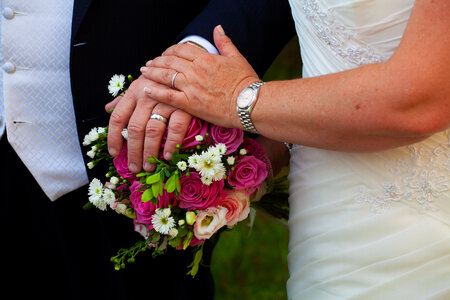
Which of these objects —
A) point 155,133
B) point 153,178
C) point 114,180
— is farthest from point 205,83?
point 114,180

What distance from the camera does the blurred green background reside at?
3289 mm

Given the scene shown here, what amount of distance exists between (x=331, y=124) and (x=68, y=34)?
93cm

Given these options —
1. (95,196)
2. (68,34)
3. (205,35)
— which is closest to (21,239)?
(95,196)

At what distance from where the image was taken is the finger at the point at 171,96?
4.24 ft

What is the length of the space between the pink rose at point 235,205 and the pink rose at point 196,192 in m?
0.07

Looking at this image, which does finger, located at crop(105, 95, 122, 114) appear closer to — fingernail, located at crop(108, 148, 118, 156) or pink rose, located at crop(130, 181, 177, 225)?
fingernail, located at crop(108, 148, 118, 156)

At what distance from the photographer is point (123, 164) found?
4.56 feet

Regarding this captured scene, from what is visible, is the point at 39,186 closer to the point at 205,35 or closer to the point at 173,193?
the point at 173,193

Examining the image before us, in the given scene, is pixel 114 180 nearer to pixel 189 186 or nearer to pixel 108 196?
pixel 108 196

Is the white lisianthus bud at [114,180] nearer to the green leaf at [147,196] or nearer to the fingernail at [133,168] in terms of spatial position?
the fingernail at [133,168]

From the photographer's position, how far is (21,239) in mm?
1662

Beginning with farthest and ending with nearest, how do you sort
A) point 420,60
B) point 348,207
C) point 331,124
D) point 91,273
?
point 91,273, point 348,207, point 331,124, point 420,60

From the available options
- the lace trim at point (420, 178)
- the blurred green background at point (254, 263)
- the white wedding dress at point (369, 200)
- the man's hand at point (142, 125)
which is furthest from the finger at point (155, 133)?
the blurred green background at point (254, 263)

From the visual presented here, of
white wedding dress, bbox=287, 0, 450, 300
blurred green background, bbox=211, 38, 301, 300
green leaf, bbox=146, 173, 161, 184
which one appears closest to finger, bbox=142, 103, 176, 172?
green leaf, bbox=146, 173, 161, 184
